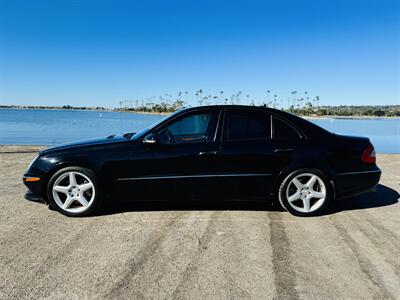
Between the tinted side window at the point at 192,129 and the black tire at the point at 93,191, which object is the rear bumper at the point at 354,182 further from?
the black tire at the point at 93,191

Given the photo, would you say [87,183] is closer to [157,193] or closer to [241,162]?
[157,193]

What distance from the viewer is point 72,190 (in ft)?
13.4

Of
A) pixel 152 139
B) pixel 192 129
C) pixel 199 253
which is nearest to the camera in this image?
pixel 199 253

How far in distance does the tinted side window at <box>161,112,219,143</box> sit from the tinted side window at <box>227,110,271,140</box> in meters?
0.23

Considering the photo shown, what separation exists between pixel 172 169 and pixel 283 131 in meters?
1.66

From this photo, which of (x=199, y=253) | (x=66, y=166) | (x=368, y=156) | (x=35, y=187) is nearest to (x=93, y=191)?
(x=66, y=166)

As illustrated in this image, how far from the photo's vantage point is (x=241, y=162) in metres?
4.10

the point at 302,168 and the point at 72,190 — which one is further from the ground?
the point at 302,168

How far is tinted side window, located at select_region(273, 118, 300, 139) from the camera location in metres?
4.22

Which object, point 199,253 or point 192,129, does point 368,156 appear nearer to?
point 192,129

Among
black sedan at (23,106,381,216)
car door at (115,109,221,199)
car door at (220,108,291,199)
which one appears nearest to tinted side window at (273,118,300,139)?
black sedan at (23,106,381,216)

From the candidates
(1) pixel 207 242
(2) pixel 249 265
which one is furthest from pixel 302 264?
(1) pixel 207 242

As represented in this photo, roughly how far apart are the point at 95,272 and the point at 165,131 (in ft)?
6.94

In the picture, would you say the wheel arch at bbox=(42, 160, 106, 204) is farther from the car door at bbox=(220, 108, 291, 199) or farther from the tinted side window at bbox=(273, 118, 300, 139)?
the tinted side window at bbox=(273, 118, 300, 139)
